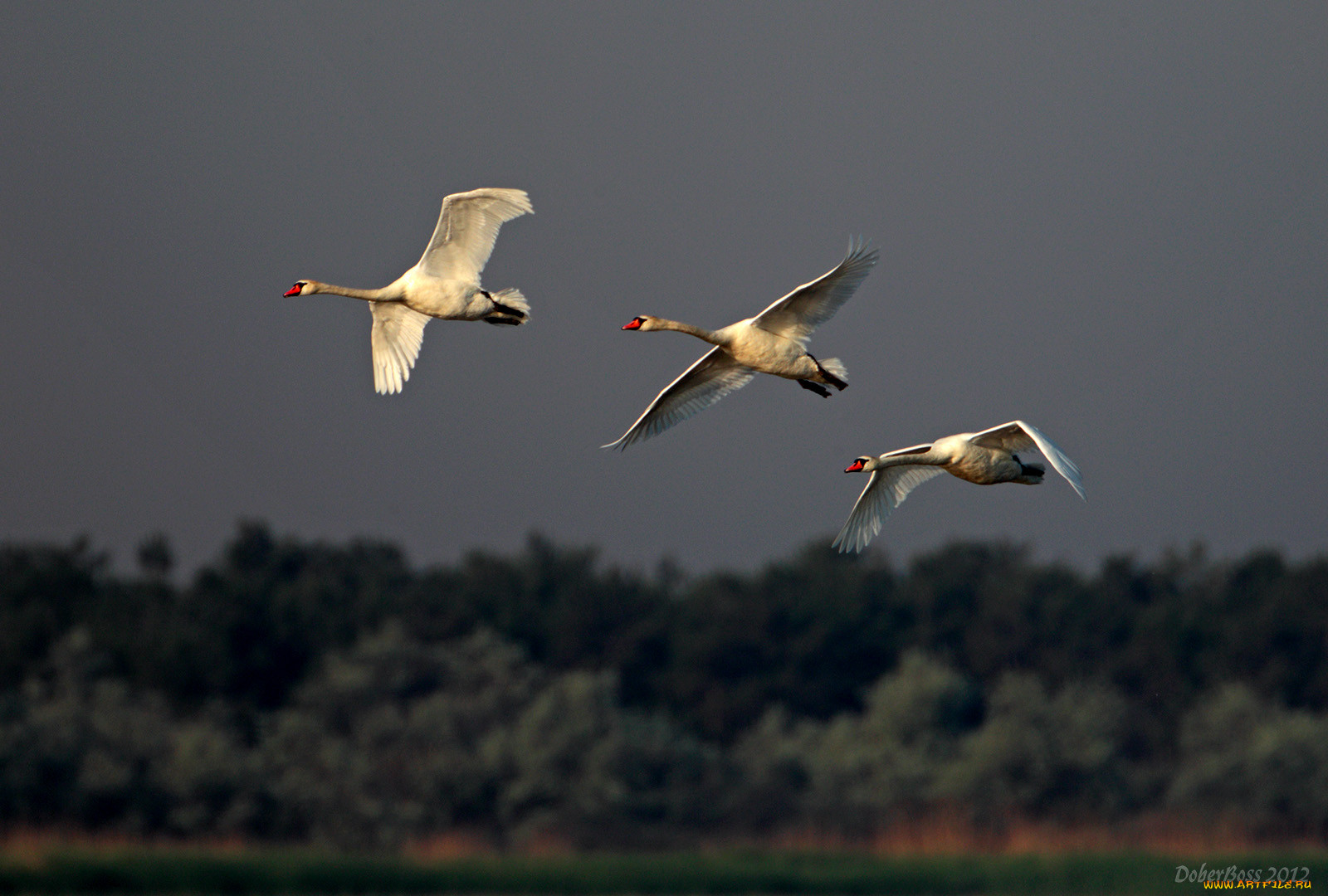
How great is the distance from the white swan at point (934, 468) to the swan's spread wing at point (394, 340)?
5.36 m

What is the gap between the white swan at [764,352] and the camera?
17.9 metres

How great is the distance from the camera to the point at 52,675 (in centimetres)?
6406

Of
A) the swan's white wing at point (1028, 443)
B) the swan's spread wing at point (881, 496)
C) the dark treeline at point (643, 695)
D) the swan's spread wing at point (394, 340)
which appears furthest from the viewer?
the dark treeline at point (643, 695)

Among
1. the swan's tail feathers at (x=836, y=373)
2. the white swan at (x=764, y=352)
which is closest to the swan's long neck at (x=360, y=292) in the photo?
the white swan at (x=764, y=352)

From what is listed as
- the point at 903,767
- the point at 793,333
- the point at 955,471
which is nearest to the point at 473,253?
the point at 793,333

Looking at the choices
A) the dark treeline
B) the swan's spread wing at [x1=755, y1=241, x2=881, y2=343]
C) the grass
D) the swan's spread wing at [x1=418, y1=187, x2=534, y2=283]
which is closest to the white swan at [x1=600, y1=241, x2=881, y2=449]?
the swan's spread wing at [x1=755, y1=241, x2=881, y2=343]

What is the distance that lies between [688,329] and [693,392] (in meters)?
0.78

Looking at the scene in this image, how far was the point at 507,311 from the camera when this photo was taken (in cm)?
1947

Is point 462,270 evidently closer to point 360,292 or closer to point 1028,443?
point 360,292

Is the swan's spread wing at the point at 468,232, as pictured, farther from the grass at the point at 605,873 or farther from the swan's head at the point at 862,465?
the grass at the point at 605,873

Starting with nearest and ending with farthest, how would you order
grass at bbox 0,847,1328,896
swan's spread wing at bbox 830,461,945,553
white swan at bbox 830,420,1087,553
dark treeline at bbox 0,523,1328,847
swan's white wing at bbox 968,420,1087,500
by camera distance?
swan's white wing at bbox 968,420,1087,500
white swan at bbox 830,420,1087,553
swan's spread wing at bbox 830,461,945,553
grass at bbox 0,847,1328,896
dark treeline at bbox 0,523,1328,847

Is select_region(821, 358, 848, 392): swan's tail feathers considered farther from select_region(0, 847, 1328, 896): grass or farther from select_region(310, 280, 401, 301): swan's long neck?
select_region(0, 847, 1328, 896): grass

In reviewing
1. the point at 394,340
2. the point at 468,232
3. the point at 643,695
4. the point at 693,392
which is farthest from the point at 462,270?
the point at 643,695

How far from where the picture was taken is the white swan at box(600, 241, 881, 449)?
17922mm
